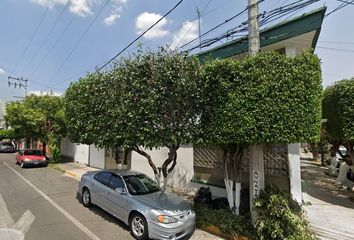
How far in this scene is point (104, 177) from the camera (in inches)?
369

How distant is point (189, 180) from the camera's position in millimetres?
12305

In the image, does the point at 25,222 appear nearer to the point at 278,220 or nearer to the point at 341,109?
the point at 278,220

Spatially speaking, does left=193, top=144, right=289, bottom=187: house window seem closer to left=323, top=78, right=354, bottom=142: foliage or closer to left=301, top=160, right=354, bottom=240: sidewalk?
left=301, top=160, right=354, bottom=240: sidewalk

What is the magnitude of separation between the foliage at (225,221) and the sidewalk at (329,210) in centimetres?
182

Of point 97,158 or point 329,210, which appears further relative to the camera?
point 97,158

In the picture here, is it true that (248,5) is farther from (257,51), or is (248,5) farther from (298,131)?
(298,131)

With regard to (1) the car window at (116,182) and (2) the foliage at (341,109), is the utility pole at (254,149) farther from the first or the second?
(1) the car window at (116,182)

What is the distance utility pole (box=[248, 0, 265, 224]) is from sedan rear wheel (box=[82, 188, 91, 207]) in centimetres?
559

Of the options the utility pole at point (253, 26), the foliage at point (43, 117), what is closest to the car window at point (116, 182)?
the utility pole at point (253, 26)

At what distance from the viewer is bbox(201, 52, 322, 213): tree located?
6.56 m

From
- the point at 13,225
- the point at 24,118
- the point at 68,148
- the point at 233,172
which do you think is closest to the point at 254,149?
the point at 233,172

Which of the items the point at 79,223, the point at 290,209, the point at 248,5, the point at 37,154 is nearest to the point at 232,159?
the point at 290,209

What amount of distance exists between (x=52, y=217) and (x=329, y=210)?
28.4 ft

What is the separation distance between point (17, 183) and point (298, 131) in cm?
1382
